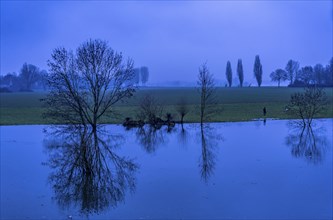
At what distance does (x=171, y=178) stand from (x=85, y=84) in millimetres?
18325

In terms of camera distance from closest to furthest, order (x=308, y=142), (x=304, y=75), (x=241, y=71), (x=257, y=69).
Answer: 1. (x=308, y=142)
2. (x=304, y=75)
3. (x=257, y=69)
4. (x=241, y=71)

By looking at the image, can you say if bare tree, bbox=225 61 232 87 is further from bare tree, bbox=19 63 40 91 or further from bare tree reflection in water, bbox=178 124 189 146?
bare tree reflection in water, bbox=178 124 189 146

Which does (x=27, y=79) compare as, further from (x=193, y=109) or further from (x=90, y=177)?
(x=90, y=177)

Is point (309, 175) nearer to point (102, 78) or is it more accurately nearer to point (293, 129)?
point (293, 129)

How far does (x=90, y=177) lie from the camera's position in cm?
1581

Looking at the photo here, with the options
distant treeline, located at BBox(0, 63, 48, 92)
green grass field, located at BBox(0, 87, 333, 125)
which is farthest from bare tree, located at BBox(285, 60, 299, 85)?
distant treeline, located at BBox(0, 63, 48, 92)

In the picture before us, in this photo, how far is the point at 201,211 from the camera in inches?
429

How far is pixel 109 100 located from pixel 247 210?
22.6 meters

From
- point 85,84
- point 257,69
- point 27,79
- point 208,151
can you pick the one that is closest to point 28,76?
point 27,79

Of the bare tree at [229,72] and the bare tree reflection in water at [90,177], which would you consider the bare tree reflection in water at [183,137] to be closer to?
the bare tree reflection in water at [90,177]

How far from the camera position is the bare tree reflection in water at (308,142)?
19.4 m

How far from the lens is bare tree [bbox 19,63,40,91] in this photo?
160250 millimetres

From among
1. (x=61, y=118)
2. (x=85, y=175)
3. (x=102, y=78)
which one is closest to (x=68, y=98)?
(x=61, y=118)

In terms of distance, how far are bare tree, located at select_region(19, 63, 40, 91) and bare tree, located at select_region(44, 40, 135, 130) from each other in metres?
137
